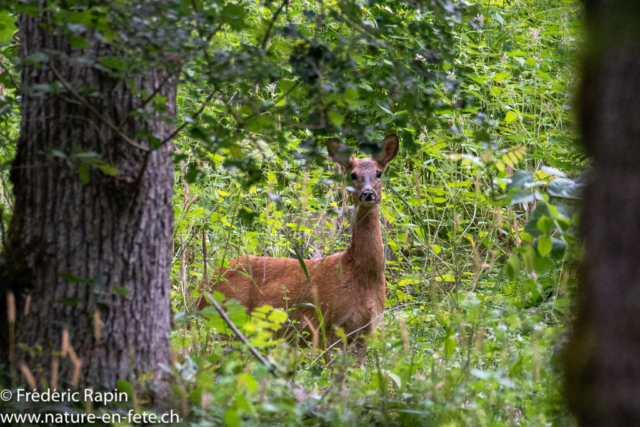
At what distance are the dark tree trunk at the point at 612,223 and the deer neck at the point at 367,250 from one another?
395 centimetres

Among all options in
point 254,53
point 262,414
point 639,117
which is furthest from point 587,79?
point 262,414

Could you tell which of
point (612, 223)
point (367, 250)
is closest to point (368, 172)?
point (367, 250)

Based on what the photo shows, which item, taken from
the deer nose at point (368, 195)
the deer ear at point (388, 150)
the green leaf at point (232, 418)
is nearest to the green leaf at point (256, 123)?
the green leaf at point (232, 418)

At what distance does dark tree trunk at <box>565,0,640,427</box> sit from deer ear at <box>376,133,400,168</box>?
14.3 feet

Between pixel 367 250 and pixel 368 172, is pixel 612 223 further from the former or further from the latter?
pixel 368 172

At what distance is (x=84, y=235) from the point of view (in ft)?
7.54

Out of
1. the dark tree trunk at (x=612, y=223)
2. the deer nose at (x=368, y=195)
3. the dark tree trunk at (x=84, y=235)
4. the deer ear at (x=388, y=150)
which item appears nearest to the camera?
the dark tree trunk at (x=612, y=223)

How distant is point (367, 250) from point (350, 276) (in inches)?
10.2

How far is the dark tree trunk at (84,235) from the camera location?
227 cm

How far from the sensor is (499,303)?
4418 millimetres

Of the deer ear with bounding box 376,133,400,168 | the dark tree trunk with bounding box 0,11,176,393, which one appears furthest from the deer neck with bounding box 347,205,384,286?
the dark tree trunk with bounding box 0,11,176,393

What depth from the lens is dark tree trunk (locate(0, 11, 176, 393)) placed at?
227cm

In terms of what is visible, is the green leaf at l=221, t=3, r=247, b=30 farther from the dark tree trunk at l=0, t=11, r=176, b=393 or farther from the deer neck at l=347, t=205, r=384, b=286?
the deer neck at l=347, t=205, r=384, b=286

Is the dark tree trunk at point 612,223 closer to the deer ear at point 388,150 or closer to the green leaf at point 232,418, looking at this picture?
the green leaf at point 232,418
